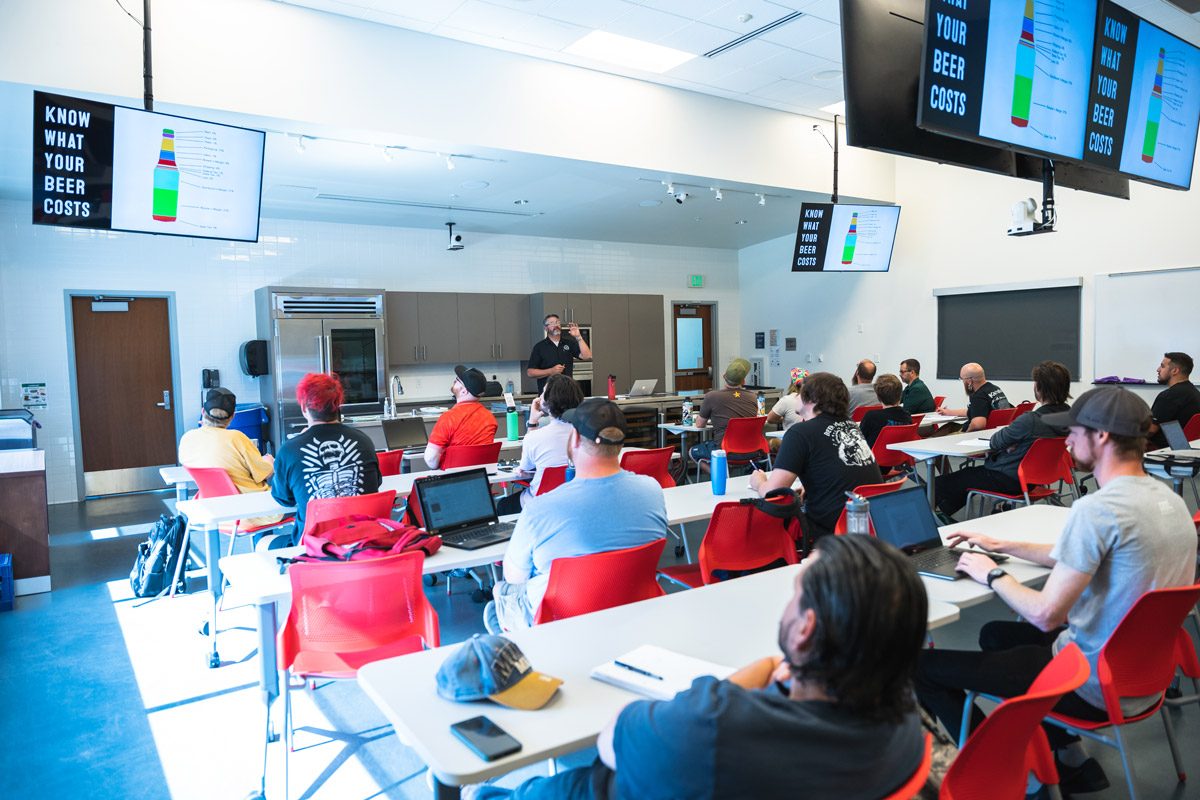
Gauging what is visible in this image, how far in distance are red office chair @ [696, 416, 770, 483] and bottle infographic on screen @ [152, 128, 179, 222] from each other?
13.5 ft

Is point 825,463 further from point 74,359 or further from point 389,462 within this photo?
point 74,359

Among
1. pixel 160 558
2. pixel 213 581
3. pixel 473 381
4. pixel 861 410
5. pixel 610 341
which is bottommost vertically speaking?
pixel 160 558

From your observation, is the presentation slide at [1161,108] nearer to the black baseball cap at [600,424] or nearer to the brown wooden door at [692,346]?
the black baseball cap at [600,424]

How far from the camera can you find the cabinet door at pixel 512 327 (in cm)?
981

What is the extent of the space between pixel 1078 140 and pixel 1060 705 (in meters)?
2.42

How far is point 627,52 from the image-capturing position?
600 centimetres

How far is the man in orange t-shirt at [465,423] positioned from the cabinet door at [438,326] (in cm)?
437

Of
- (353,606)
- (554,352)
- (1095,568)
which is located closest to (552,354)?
(554,352)

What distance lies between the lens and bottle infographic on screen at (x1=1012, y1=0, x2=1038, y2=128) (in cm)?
294

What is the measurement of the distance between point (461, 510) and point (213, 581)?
59.8 inches

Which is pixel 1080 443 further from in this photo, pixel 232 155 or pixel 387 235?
pixel 387 235

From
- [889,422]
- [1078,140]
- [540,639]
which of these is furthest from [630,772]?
[889,422]

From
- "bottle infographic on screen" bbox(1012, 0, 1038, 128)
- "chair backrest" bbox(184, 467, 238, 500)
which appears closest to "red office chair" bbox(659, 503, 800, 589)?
"bottle infographic on screen" bbox(1012, 0, 1038, 128)

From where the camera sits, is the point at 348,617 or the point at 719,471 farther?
the point at 719,471
